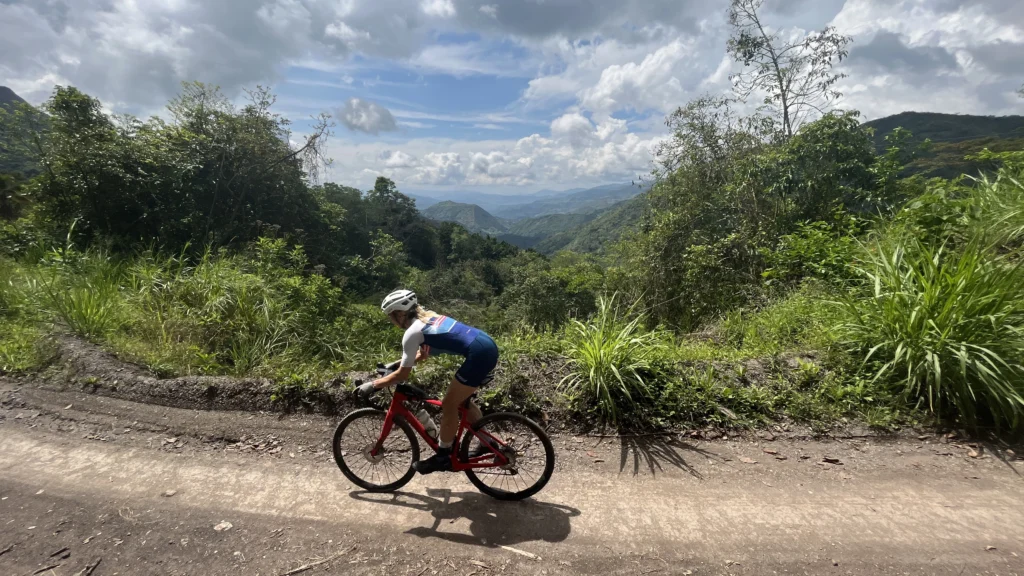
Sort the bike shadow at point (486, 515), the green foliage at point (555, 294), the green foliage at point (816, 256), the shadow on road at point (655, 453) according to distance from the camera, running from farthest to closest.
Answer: the green foliage at point (555, 294), the green foliage at point (816, 256), the shadow on road at point (655, 453), the bike shadow at point (486, 515)

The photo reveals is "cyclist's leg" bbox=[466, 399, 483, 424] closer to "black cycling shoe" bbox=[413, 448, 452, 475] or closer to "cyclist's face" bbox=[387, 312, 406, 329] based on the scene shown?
"black cycling shoe" bbox=[413, 448, 452, 475]

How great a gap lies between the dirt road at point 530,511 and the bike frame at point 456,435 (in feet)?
0.93

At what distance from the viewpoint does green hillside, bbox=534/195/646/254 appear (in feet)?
47.1

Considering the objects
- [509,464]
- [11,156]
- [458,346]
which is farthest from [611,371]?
[11,156]

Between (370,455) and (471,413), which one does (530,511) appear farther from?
(370,455)

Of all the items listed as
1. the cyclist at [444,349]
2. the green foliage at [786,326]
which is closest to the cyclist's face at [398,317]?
the cyclist at [444,349]

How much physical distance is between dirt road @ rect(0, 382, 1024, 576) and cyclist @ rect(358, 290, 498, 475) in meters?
0.83

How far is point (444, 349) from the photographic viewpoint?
2.96 metres

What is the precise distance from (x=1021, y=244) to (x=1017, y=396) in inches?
99.5

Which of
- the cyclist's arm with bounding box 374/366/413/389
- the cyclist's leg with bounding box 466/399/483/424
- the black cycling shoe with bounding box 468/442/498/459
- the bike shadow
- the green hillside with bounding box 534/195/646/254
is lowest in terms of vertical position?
the bike shadow

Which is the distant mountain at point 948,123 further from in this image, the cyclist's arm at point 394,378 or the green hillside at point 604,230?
the cyclist's arm at point 394,378

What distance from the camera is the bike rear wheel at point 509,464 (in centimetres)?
311

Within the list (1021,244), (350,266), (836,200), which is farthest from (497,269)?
(1021,244)

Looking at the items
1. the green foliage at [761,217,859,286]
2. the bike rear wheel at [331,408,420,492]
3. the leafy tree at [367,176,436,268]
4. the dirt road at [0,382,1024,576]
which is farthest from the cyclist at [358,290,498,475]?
the leafy tree at [367,176,436,268]
